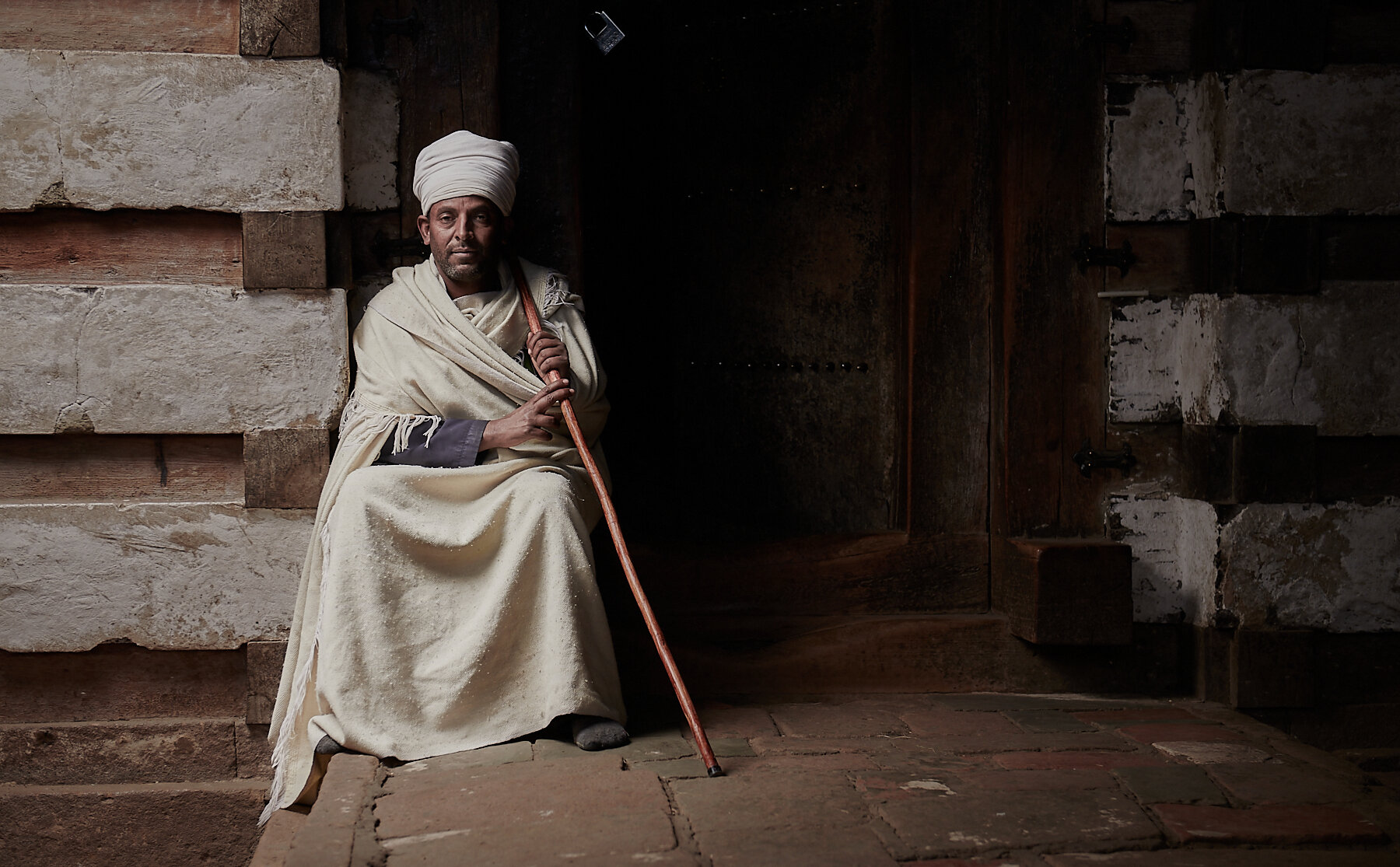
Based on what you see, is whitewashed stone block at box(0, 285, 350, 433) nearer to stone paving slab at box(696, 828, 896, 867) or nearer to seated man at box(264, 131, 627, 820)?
seated man at box(264, 131, 627, 820)

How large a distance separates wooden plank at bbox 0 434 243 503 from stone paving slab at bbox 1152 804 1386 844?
257 cm

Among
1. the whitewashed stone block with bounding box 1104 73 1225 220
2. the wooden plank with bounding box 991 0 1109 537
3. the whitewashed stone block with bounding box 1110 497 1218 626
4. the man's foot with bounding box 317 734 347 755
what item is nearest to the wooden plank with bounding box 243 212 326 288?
the man's foot with bounding box 317 734 347 755

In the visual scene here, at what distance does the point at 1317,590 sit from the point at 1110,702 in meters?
0.71

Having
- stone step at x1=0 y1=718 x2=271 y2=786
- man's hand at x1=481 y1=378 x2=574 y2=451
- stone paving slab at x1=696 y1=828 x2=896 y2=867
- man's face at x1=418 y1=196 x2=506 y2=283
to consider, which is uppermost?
man's face at x1=418 y1=196 x2=506 y2=283

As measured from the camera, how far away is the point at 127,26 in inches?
122

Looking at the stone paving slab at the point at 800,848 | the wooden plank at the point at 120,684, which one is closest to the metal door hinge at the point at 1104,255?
the stone paving slab at the point at 800,848

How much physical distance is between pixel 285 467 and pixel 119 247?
79 cm

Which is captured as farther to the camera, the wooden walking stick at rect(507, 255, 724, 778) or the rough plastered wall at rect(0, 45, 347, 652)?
the rough plastered wall at rect(0, 45, 347, 652)

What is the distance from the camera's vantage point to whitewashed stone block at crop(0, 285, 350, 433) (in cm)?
305

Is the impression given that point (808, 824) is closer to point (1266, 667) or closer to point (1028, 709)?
point (1028, 709)

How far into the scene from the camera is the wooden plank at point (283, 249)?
3.08 meters

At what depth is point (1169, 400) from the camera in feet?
11.3

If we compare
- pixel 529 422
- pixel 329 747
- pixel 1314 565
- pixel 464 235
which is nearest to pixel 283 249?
pixel 464 235

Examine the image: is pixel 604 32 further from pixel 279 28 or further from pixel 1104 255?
pixel 1104 255
